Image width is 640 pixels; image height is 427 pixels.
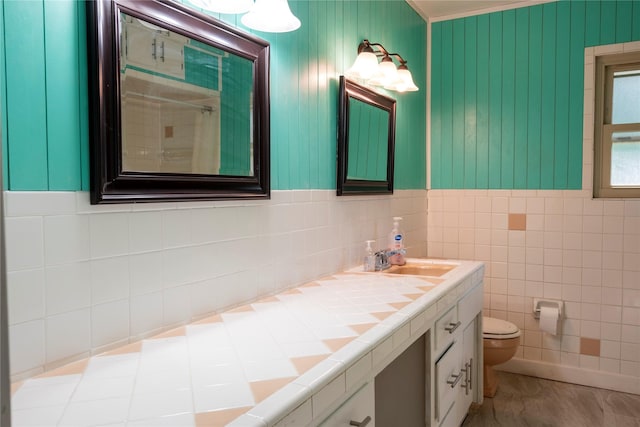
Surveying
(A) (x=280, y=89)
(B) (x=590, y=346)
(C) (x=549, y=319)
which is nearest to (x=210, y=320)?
(A) (x=280, y=89)

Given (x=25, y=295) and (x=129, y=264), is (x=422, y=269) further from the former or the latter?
(x=25, y=295)

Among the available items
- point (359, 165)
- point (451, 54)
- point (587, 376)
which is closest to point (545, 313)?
point (587, 376)

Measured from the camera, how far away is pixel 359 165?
250cm

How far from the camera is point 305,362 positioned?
1.10m

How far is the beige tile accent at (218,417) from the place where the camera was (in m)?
0.81

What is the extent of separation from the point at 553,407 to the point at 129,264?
2679 mm

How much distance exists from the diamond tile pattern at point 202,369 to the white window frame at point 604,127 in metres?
2.18

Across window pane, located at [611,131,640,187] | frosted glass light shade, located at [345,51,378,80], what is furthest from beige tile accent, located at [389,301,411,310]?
window pane, located at [611,131,640,187]

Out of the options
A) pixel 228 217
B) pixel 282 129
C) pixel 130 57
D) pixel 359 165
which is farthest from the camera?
pixel 359 165

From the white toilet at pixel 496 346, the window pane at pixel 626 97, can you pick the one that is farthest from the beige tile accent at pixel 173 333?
the window pane at pixel 626 97

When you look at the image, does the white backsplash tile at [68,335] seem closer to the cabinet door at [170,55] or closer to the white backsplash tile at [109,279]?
the white backsplash tile at [109,279]

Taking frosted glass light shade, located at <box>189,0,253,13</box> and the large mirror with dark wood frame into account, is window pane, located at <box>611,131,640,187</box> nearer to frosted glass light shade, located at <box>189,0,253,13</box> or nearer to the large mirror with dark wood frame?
the large mirror with dark wood frame

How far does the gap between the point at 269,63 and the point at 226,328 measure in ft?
3.23

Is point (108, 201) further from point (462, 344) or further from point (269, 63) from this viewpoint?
point (462, 344)
